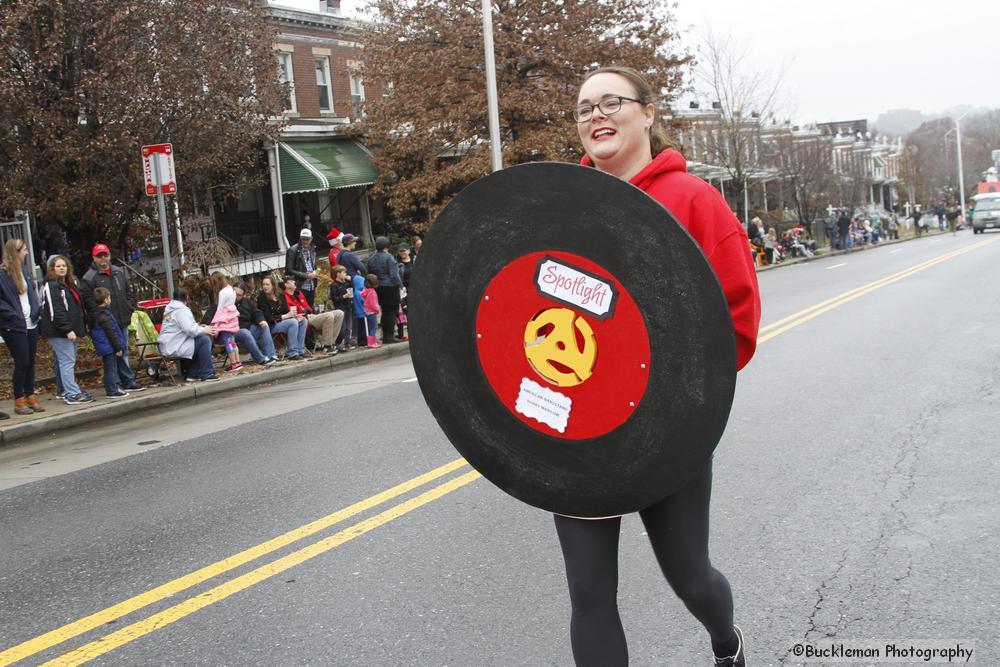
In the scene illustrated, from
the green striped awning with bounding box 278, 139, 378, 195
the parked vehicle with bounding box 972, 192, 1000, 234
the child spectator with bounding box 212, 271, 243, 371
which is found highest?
the green striped awning with bounding box 278, 139, 378, 195

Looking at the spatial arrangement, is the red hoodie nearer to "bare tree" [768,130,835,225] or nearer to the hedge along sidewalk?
the hedge along sidewalk

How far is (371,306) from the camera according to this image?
48.8 ft

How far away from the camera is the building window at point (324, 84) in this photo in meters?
30.6

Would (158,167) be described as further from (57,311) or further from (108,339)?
(57,311)

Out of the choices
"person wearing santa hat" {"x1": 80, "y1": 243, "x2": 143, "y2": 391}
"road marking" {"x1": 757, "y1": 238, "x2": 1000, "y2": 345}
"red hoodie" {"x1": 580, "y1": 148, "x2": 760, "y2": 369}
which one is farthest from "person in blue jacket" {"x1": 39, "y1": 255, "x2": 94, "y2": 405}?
"red hoodie" {"x1": 580, "y1": 148, "x2": 760, "y2": 369}

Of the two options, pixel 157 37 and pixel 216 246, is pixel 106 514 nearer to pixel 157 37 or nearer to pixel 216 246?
pixel 157 37

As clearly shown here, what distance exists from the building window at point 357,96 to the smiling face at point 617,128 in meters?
27.7

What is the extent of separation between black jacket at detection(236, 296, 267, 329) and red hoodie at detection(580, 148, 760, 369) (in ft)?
38.2

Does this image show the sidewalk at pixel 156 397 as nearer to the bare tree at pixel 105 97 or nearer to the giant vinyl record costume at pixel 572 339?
the bare tree at pixel 105 97

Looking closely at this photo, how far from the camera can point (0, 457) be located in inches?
346

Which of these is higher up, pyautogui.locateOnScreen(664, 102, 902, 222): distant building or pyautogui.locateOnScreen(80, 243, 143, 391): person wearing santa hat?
pyautogui.locateOnScreen(664, 102, 902, 222): distant building

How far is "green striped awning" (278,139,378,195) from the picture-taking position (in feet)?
84.4

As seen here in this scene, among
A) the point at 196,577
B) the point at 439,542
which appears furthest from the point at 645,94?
the point at 196,577

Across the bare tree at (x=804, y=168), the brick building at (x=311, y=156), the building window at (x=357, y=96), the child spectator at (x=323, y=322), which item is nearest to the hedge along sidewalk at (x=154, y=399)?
the child spectator at (x=323, y=322)
